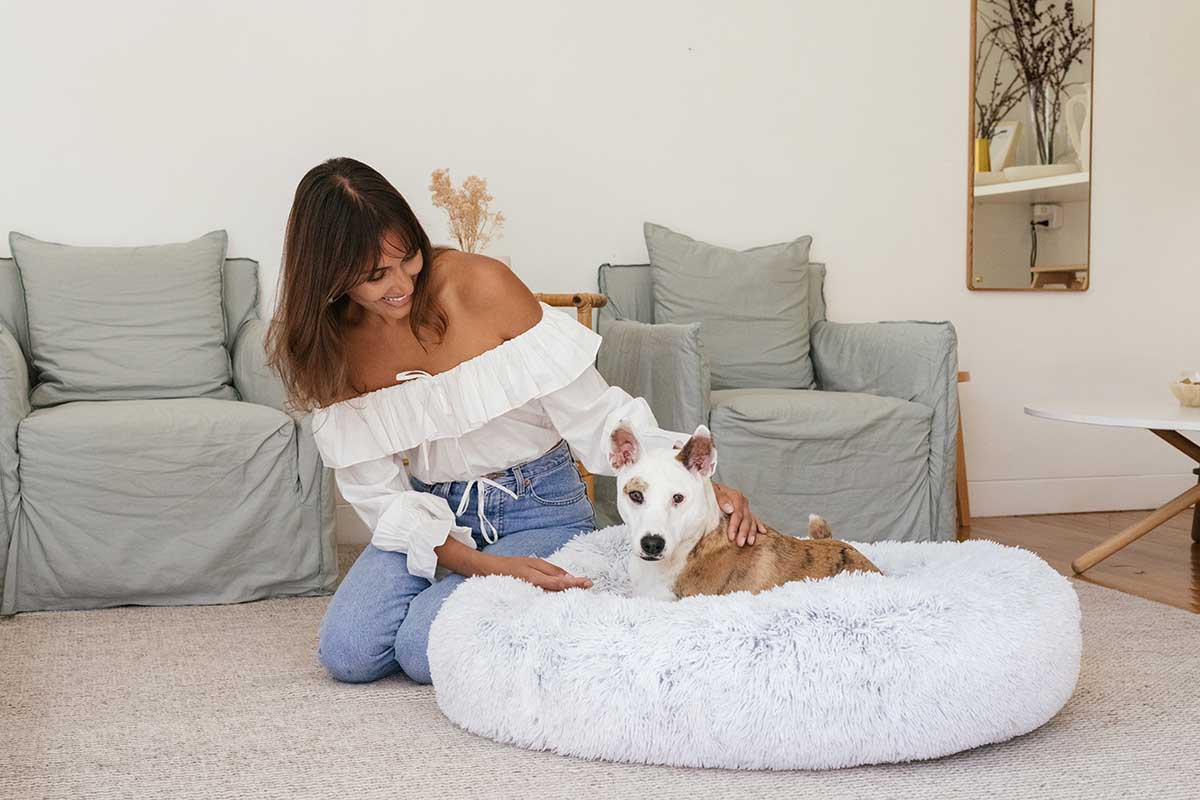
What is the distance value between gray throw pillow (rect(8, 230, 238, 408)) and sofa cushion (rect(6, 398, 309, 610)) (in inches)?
10.5

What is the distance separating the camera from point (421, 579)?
85.7 inches

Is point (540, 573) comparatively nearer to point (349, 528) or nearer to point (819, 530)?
point (819, 530)

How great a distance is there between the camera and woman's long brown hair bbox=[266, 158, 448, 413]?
194 cm

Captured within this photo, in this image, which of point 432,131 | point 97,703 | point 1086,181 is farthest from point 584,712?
point 1086,181

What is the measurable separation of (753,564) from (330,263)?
862mm

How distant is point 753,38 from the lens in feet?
13.6

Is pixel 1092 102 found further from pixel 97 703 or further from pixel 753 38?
pixel 97 703

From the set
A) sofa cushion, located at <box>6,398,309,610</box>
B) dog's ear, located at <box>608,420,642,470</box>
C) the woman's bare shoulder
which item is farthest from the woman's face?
sofa cushion, located at <box>6,398,309,610</box>

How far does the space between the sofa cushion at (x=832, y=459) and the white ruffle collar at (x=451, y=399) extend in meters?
1.13

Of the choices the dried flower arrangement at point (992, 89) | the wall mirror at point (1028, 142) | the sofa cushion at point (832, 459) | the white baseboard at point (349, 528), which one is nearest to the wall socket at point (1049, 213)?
the wall mirror at point (1028, 142)

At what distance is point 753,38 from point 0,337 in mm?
2640

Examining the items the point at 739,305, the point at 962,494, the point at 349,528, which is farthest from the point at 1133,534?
the point at 349,528

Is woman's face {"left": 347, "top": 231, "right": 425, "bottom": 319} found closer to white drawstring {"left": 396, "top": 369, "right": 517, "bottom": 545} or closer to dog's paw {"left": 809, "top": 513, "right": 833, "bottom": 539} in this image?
white drawstring {"left": 396, "top": 369, "right": 517, "bottom": 545}

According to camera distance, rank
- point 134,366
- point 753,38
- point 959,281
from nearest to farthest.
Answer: point 134,366, point 753,38, point 959,281
